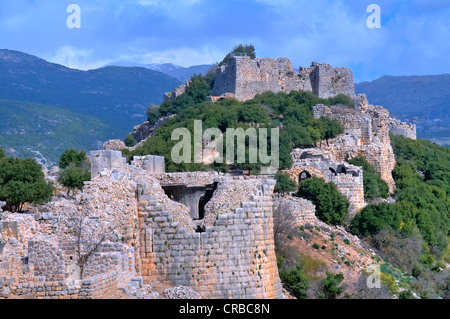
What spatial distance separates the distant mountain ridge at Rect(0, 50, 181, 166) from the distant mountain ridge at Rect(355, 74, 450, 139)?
26669 millimetres

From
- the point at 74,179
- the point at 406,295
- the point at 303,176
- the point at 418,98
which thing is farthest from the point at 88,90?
the point at 406,295

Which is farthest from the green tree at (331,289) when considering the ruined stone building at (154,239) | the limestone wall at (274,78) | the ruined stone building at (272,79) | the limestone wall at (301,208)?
the limestone wall at (274,78)

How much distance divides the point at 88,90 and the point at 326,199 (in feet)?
168

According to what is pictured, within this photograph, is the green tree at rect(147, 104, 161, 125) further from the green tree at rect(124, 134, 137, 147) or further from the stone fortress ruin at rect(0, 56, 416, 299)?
the stone fortress ruin at rect(0, 56, 416, 299)

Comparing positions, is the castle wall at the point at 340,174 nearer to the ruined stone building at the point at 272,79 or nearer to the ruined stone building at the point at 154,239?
the ruined stone building at the point at 272,79

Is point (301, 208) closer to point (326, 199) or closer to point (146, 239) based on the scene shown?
point (326, 199)

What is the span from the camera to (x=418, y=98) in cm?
11456

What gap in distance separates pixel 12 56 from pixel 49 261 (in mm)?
69236

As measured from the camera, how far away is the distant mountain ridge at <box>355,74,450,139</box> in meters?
99.3

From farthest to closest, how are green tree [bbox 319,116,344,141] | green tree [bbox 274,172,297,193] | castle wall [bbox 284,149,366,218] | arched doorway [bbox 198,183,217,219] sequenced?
green tree [bbox 319,116,344,141]
castle wall [bbox 284,149,366,218]
green tree [bbox 274,172,297,193]
arched doorway [bbox 198,183,217,219]

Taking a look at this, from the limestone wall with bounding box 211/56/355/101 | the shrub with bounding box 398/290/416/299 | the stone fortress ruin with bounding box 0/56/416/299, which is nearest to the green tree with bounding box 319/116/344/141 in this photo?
the limestone wall with bounding box 211/56/355/101

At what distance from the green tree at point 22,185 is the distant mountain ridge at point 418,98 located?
69192 millimetres

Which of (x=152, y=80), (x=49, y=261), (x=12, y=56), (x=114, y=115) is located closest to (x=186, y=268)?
(x=49, y=261)

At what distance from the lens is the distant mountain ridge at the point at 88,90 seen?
68.8 metres
